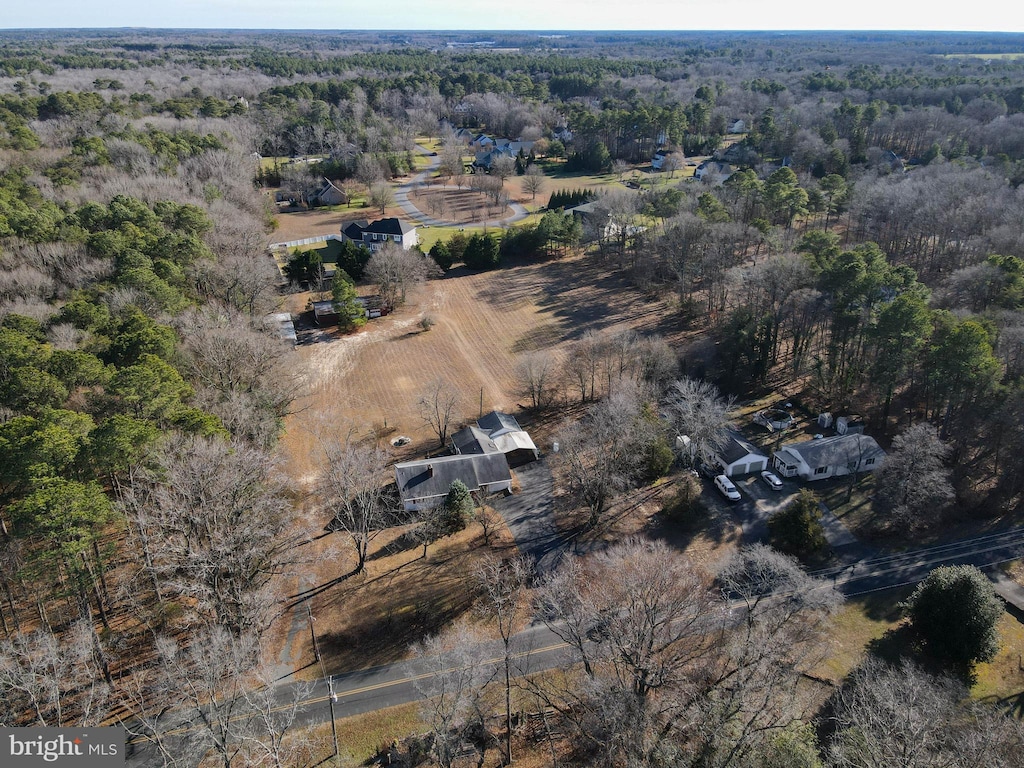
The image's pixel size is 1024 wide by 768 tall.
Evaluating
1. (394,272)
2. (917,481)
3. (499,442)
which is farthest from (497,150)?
(917,481)

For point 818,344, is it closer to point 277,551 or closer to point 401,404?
point 401,404

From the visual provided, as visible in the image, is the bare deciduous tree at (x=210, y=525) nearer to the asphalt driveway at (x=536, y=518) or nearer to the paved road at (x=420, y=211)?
the asphalt driveway at (x=536, y=518)

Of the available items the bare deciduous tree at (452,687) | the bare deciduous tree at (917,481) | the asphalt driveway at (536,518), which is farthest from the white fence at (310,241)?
the bare deciduous tree at (917,481)

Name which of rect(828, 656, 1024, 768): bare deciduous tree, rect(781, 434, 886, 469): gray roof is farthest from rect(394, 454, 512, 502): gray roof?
rect(828, 656, 1024, 768): bare deciduous tree

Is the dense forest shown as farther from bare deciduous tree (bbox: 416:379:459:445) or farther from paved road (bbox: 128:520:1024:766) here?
bare deciduous tree (bbox: 416:379:459:445)

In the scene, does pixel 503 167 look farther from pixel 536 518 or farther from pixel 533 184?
pixel 536 518
